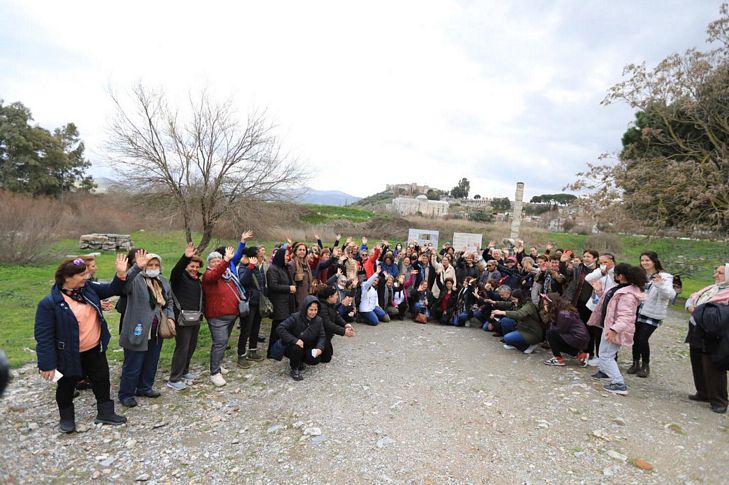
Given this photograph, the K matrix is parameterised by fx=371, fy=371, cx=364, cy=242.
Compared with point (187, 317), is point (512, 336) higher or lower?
lower

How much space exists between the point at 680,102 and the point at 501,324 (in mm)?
11447

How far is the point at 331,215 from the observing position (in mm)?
47219

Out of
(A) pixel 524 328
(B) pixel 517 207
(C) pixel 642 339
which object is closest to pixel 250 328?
(A) pixel 524 328

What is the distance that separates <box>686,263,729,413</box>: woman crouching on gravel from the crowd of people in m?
0.01

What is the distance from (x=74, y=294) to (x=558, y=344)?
659 centimetres

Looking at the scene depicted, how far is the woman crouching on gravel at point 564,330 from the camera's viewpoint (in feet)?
19.1

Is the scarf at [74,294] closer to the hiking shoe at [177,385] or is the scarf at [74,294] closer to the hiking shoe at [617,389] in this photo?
the hiking shoe at [177,385]

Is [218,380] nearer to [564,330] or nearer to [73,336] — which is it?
[73,336]

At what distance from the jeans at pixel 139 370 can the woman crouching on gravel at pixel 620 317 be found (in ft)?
19.4

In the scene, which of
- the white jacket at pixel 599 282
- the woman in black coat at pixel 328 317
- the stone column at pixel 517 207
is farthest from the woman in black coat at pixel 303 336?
the stone column at pixel 517 207

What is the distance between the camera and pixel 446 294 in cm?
862

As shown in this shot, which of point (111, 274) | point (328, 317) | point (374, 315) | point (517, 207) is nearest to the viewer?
point (328, 317)

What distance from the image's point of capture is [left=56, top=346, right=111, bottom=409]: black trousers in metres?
3.69

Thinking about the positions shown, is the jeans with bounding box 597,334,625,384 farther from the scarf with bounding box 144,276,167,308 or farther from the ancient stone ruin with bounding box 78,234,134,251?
the ancient stone ruin with bounding box 78,234,134,251
